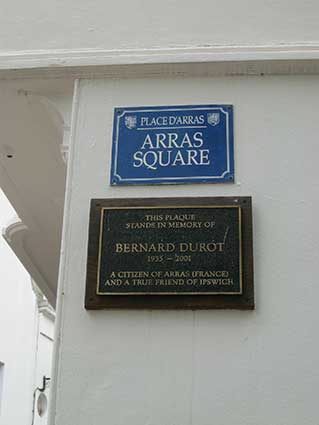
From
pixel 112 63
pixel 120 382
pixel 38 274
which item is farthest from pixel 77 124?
pixel 38 274

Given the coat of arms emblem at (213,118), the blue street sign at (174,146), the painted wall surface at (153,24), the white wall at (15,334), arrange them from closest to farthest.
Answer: the blue street sign at (174,146) → the coat of arms emblem at (213,118) → the painted wall surface at (153,24) → the white wall at (15,334)

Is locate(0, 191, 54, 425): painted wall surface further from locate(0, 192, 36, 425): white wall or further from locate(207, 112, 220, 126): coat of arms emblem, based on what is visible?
locate(207, 112, 220, 126): coat of arms emblem

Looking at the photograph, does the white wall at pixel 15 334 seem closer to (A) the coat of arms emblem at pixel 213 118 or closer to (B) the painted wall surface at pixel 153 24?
(B) the painted wall surface at pixel 153 24

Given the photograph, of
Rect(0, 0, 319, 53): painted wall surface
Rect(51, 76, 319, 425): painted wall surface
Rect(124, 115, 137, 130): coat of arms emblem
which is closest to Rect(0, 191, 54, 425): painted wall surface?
Rect(0, 0, 319, 53): painted wall surface

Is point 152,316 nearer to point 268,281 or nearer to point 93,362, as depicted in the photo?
point 93,362

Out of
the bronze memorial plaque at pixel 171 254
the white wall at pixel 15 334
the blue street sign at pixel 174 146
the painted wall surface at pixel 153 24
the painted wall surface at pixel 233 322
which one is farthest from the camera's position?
the white wall at pixel 15 334

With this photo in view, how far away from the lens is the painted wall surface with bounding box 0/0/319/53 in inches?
190

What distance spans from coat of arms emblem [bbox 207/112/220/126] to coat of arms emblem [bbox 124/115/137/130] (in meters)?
0.44

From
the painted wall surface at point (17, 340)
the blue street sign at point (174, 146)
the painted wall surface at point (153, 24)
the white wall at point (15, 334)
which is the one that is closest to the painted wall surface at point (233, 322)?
the blue street sign at point (174, 146)

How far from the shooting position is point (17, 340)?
1263 cm

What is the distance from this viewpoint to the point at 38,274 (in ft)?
26.3

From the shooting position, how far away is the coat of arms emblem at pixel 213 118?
15.1 feet

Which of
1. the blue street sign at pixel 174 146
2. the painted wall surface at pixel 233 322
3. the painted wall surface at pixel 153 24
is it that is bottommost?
the painted wall surface at pixel 233 322

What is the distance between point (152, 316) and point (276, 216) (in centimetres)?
89
